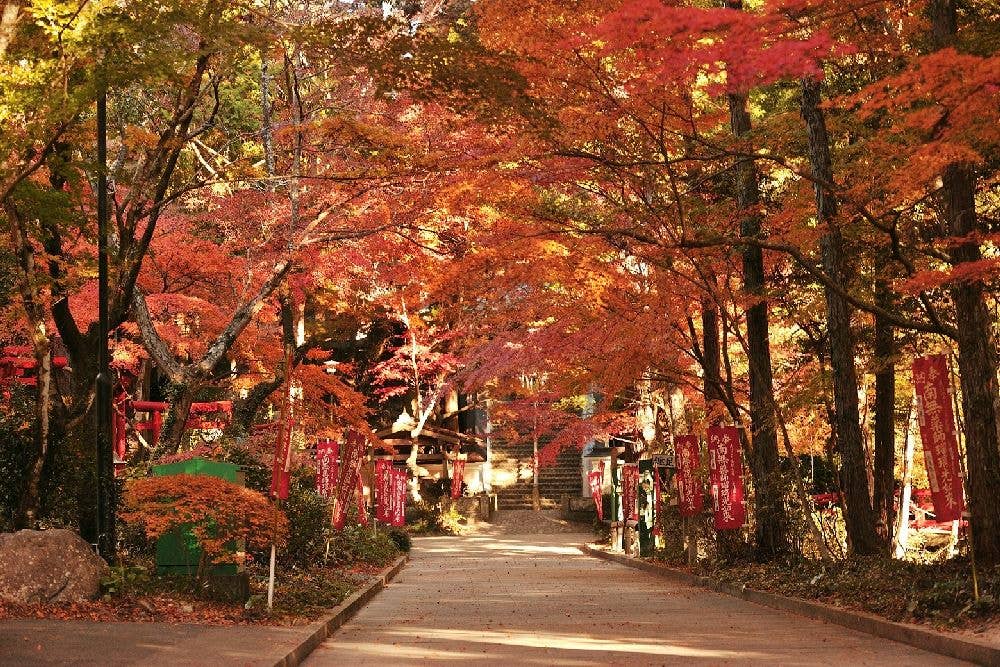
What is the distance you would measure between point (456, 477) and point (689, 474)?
77.3 ft

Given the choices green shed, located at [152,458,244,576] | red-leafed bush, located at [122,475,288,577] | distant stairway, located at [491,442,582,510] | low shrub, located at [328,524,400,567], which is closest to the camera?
red-leafed bush, located at [122,475,288,577]

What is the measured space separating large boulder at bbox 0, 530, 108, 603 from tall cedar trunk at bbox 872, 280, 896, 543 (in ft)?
40.2

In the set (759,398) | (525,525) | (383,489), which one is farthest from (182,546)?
(525,525)

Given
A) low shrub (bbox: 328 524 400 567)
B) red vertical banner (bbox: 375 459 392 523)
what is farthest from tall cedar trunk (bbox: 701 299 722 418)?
red vertical banner (bbox: 375 459 392 523)

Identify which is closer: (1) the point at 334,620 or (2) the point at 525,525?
(1) the point at 334,620

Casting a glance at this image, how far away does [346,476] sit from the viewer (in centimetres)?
2497

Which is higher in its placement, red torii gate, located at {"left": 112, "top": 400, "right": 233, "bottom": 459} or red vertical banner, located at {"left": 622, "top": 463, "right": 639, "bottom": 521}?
red torii gate, located at {"left": 112, "top": 400, "right": 233, "bottom": 459}

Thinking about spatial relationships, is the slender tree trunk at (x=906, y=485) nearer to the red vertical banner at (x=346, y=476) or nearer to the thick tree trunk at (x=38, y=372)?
the red vertical banner at (x=346, y=476)

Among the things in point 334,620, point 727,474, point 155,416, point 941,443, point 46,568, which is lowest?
point 334,620

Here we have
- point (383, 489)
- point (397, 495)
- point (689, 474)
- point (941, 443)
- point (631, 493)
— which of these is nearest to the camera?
point (941, 443)

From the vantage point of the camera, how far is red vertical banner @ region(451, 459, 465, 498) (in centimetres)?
4791

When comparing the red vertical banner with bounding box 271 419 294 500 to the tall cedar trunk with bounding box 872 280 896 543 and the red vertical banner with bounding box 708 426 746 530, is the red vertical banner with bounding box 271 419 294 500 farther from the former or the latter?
the tall cedar trunk with bounding box 872 280 896 543

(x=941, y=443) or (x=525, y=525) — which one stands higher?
(x=941, y=443)

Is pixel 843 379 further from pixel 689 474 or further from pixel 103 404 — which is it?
pixel 103 404
